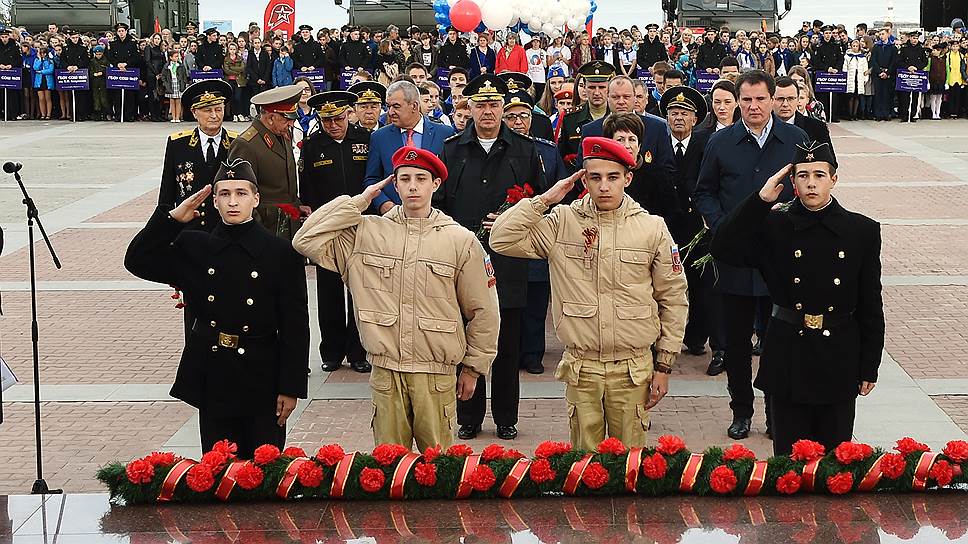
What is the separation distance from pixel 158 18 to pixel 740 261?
118 feet

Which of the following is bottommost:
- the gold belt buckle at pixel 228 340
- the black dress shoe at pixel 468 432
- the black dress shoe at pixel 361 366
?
the black dress shoe at pixel 468 432

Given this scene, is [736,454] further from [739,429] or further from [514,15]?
[514,15]

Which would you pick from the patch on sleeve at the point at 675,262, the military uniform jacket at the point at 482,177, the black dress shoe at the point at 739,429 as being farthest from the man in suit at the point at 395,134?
the patch on sleeve at the point at 675,262

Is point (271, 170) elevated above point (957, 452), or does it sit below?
above

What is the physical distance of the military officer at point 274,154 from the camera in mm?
8750

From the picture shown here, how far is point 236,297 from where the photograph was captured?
19.2ft

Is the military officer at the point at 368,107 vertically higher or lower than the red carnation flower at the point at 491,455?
higher

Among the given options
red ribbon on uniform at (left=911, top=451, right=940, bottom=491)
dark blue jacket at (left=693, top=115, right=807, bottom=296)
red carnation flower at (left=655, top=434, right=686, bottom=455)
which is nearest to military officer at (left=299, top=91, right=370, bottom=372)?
dark blue jacket at (left=693, top=115, right=807, bottom=296)

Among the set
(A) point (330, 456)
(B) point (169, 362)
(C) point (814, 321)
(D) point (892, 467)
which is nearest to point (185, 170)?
(B) point (169, 362)

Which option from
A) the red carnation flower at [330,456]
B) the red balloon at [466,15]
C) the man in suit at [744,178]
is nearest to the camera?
the red carnation flower at [330,456]

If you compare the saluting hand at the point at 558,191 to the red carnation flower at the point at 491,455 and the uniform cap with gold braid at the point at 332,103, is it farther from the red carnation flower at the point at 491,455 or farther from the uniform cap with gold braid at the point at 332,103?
the uniform cap with gold braid at the point at 332,103

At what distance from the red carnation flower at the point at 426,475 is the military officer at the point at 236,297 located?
2.48 ft

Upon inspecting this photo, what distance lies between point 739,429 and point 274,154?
3629 millimetres

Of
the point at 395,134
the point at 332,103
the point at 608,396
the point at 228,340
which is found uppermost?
the point at 332,103
